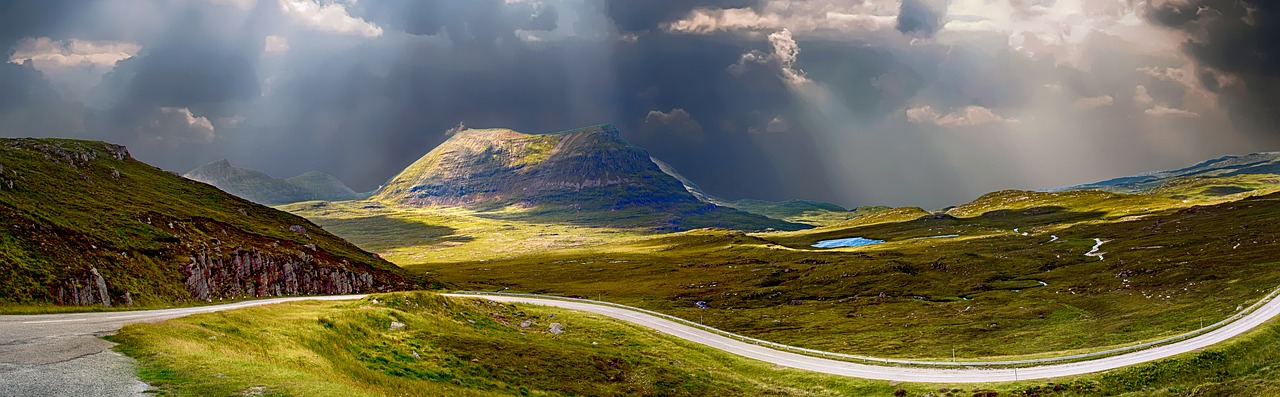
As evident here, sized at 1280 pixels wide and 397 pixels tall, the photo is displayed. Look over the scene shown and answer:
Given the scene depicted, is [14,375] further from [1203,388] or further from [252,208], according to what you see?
[252,208]

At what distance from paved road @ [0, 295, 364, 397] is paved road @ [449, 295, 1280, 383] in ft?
187

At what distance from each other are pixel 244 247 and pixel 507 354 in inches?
2650

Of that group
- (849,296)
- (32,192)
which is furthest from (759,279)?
(32,192)

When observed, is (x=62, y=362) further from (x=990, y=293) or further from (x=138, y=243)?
(x=990, y=293)

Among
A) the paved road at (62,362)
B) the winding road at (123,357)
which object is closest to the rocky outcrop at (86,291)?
the winding road at (123,357)

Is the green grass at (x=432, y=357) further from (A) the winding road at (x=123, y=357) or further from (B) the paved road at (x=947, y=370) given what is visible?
(B) the paved road at (x=947, y=370)

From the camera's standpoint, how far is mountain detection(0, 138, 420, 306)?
61.6 m

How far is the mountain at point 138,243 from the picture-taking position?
61.6 meters

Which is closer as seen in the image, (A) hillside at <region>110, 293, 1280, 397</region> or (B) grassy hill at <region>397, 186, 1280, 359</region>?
(A) hillside at <region>110, 293, 1280, 397</region>

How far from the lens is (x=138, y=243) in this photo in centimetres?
7900

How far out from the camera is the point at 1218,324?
7638 cm

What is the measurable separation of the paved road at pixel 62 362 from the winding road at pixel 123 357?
2cm

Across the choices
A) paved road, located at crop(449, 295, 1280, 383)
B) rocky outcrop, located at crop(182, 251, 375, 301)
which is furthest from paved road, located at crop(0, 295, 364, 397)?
paved road, located at crop(449, 295, 1280, 383)

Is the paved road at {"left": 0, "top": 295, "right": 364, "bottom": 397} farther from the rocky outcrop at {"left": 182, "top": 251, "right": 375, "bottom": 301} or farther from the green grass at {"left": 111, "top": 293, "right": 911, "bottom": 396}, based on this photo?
the rocky outcrop at {"left": 182, "top": 251, "right": 375, "bottom": 301}
